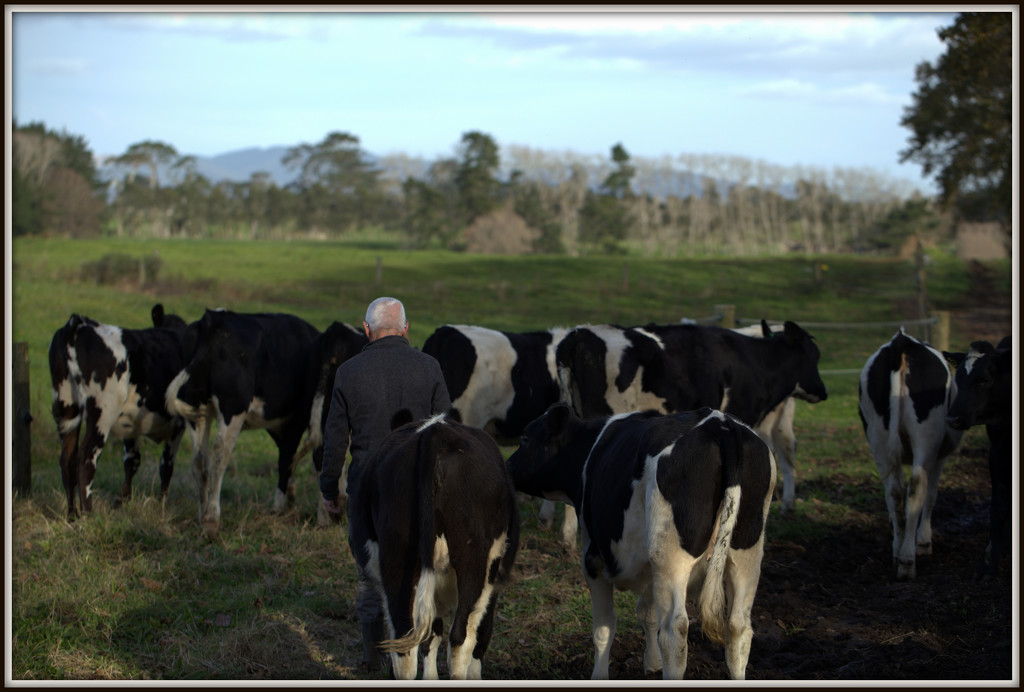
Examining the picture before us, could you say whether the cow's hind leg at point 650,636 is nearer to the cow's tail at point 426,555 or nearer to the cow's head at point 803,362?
the cow's tail at point 426,555

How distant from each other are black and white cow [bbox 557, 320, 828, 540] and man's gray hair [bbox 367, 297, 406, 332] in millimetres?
3169

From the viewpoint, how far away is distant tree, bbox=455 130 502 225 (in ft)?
230

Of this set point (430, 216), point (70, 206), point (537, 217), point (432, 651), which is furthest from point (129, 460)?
point (70, 206)

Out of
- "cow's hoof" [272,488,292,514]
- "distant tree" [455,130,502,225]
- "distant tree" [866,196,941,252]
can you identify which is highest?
"distant tree" [455,130,502,225]

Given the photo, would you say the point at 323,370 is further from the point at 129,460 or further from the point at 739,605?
the point at 739,605

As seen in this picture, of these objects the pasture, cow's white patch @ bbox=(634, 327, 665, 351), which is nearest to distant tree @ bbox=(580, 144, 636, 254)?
the pasture

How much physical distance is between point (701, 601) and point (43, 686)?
3.42 metres

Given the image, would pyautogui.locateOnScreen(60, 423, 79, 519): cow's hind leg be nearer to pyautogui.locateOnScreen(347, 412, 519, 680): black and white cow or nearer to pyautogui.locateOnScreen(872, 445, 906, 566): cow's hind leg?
pyautogui.locateOnScreen(347, 412, 519, 680): black and white cow

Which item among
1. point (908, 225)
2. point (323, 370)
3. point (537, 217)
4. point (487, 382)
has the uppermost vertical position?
point (537, 217)

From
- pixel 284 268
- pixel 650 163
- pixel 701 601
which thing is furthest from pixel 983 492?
pixel 650 163

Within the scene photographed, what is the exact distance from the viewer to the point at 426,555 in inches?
159

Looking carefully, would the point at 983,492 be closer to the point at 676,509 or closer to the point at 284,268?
the point at 676,509

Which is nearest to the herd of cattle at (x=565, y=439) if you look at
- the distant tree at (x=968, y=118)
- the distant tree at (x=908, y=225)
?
the distant tree at (x=968, y=118)

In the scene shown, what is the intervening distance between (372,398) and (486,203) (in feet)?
215
